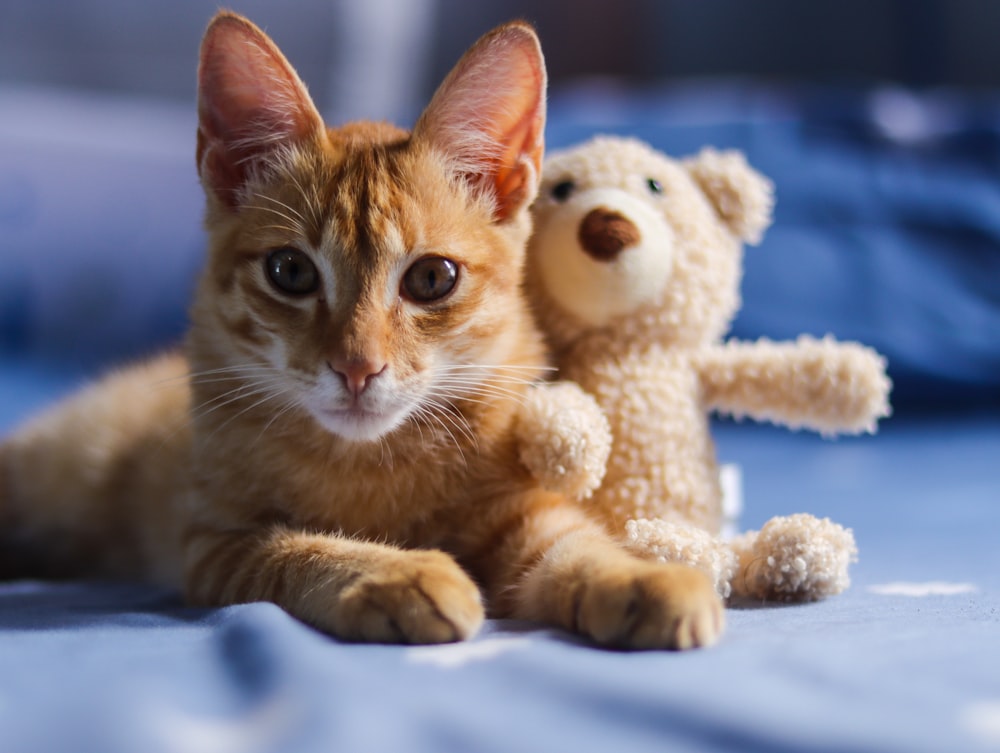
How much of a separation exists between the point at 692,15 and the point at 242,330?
7.94ft

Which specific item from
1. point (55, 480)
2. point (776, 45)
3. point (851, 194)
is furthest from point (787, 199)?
point (55, 480)

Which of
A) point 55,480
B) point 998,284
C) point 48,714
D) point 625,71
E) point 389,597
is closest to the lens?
point 48,714

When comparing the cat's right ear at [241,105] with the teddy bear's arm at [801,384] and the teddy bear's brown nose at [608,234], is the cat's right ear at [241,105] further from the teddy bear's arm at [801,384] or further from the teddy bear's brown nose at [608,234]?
the teddy bear's arm at [801,384]

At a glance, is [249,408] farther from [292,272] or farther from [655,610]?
[655,610]

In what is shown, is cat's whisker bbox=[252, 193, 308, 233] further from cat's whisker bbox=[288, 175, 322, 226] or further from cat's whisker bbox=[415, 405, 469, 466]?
cat's whisker bbox=[415, 405, 469, 466]

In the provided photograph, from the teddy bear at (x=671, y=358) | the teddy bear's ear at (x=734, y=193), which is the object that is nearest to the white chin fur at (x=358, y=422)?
the teddy bear at (x=671, y=358)

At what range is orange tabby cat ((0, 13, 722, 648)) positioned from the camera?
3.03ft

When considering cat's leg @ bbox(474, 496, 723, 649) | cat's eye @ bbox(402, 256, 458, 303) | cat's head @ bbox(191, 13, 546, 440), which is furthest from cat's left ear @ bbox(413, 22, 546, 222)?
cat's leg @ bbox(474, 496, 723, 649)

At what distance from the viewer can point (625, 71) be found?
3174 millimetres

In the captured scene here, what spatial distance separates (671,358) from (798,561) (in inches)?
10.4

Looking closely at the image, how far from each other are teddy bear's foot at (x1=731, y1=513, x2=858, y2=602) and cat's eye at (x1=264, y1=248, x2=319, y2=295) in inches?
21.0

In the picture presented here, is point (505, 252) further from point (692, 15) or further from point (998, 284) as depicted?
point (692, 15)

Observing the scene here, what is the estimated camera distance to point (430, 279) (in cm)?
99

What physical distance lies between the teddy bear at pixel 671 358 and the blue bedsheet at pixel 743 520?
0.30ft
